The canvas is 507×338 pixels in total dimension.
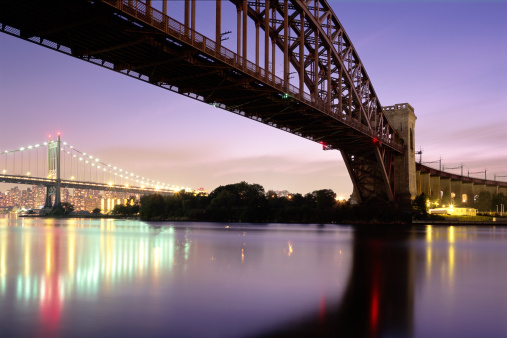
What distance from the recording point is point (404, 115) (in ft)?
246

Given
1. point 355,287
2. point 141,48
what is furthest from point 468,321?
point 141,48

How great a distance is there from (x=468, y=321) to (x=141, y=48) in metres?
22.1

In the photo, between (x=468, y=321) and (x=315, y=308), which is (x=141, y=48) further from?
(x=468, y=321)

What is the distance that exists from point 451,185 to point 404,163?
178 feet

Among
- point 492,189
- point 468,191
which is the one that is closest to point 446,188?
point 468,191

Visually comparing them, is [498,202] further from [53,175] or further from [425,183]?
[53,175]

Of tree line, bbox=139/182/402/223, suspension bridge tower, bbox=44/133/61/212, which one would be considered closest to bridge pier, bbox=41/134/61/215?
suspension bridge tower, bbox=44/133/61/212

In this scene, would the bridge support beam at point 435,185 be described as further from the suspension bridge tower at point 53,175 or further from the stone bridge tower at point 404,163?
the suspension bridge tower at point 53,175

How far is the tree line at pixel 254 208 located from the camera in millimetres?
78250

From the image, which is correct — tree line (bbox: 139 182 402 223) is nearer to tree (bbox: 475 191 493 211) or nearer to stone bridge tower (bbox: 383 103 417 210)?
stone bridge tower (bbox: 383 103 417 210)

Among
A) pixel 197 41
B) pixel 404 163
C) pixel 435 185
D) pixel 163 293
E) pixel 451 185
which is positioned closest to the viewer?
pixel 163 293

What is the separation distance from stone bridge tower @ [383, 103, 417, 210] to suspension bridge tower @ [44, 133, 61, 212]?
97.2m

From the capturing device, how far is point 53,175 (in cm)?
14438

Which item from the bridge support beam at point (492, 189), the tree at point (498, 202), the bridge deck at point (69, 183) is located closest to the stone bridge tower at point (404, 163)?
the tree at point (498, 202)
